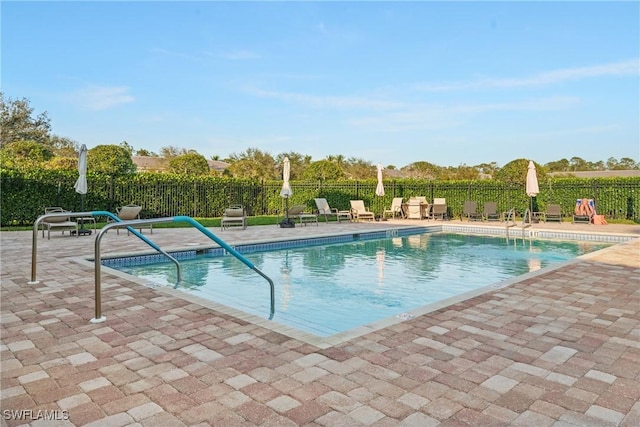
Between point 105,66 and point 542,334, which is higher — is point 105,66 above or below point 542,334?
above

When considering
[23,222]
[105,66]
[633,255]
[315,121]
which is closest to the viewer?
[633,255]

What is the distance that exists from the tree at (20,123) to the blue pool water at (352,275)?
88.4ft

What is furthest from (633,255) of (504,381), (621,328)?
(504,381)

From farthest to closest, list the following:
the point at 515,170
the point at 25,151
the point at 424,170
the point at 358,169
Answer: the point at 358,169 < the point at 424,170 < the point at 25,151 < the point at 515,170

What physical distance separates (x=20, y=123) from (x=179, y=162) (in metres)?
11.8

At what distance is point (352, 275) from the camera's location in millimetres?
7598

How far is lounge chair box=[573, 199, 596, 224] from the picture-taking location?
1588 cm

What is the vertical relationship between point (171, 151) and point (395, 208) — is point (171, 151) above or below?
above

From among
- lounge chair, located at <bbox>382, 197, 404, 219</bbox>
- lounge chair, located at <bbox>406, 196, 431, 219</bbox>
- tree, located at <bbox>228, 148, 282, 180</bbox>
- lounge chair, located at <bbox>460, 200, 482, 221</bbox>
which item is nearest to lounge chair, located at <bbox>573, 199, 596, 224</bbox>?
lounge chair, located at <bbox>460, 200, 482, 221</bbox>

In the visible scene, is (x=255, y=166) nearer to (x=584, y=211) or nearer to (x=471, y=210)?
(x=471, y=210)

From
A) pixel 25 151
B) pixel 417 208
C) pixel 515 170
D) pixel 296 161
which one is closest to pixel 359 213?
pixel 417 208

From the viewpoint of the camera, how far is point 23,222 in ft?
47.9

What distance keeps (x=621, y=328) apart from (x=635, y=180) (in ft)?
51.8

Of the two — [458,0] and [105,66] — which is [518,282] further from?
[105,66]
